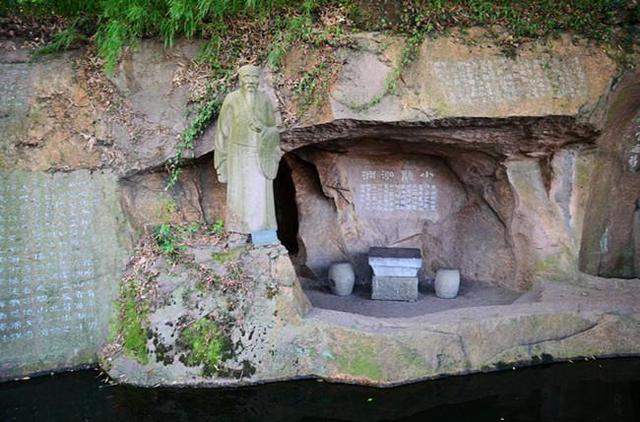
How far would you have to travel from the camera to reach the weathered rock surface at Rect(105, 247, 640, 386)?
5617mm

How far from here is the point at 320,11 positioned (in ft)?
22.5

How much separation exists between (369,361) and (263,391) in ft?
3.27

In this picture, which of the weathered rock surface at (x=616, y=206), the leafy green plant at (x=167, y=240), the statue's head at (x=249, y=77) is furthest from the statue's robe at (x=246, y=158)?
the weathered rock surface at (x=616, y=206)

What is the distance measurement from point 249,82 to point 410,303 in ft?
10.9

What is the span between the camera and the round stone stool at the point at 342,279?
7.67 meters

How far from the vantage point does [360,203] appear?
8203mm

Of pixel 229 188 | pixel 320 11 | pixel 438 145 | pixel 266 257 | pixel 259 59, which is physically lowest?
pixel 266 257

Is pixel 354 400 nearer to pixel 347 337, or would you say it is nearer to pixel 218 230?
pixel 347 337

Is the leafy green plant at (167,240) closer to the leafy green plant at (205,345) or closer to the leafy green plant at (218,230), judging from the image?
the leafy green plant at (218,230)

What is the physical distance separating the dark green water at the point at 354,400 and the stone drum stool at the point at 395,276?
1.89 meters

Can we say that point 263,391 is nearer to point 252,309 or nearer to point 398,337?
point 252,309

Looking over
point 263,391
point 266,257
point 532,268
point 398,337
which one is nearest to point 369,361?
point 398,337

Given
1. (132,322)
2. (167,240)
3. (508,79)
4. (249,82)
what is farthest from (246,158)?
(508,79)

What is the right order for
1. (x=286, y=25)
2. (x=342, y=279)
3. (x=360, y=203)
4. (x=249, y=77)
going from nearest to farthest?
(x=249, y=77), (x=286, y=25), (x=342, y=279), (x=360, y=203)
